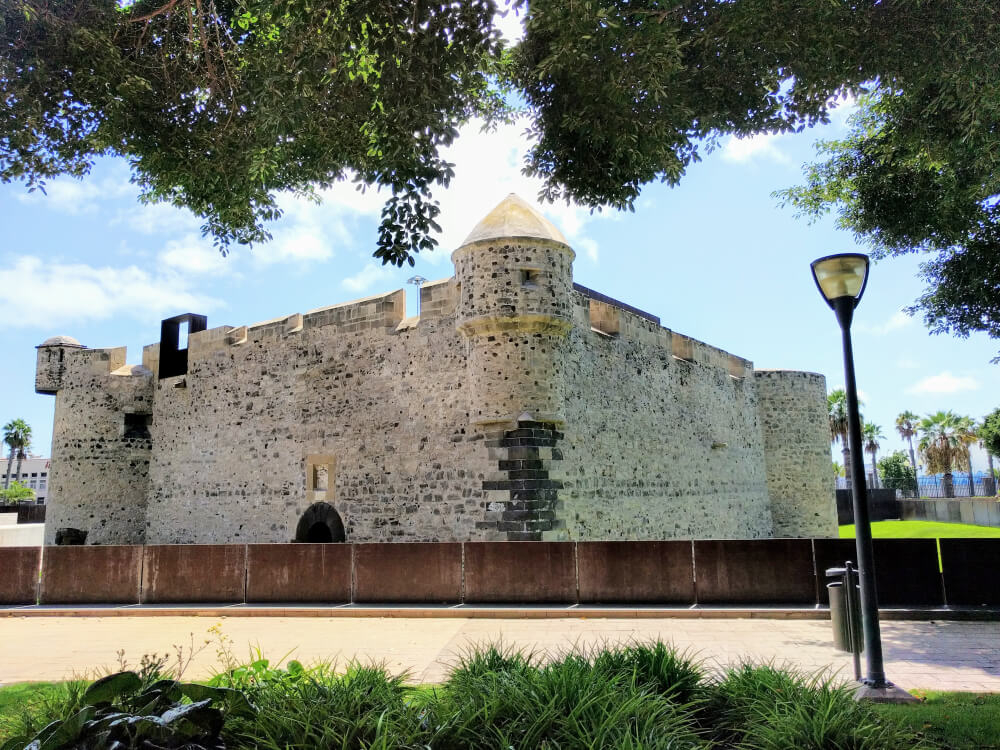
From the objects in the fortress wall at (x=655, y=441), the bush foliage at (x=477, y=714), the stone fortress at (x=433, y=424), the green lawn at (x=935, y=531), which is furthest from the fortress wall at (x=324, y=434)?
the green lawn at (x=935, y=531)

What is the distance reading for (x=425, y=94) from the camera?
6520 millimetres

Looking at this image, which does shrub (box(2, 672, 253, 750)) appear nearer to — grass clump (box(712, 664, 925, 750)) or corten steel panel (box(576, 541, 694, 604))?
grass clump (box(712, 664, 925, 750))

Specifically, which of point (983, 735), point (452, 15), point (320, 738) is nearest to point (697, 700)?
point (983, 735)

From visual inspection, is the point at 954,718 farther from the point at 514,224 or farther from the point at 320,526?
the point at 320,526

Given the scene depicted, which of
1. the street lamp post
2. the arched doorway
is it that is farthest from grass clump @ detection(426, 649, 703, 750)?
the arched doorway

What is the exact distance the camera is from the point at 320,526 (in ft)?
53.3

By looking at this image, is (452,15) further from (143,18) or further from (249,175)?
(143,18)

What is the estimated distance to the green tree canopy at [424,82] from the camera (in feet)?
21.4

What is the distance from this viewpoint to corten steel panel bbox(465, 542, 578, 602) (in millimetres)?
11484

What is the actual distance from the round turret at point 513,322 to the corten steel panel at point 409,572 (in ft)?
8.98

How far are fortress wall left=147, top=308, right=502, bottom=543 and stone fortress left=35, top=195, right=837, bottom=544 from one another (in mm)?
43

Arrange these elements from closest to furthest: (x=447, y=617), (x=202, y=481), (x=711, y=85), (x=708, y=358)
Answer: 1. (x=711, y=85)
2. (x=447, y=617)
3. (x=202, y=481)
4. (x=708, y=358)

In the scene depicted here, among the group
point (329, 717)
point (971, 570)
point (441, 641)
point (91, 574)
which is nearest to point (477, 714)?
point (329, 717)

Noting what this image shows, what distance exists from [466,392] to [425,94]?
27.3 feet
